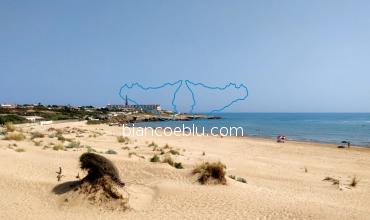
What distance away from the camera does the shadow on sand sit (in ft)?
34.7

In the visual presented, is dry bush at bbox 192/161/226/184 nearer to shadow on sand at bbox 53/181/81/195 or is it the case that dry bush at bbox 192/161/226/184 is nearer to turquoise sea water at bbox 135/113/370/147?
shadow on sand at bbox 53/181/81/195

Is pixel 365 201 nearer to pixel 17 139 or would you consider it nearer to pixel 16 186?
pixel 16 186

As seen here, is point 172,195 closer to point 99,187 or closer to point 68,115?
point 99,187

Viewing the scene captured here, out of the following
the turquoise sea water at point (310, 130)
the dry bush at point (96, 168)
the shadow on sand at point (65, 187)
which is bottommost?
the turquoise sea water at point (310, 130)

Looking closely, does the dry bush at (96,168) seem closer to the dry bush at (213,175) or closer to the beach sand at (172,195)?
the beach sand at (172,195)

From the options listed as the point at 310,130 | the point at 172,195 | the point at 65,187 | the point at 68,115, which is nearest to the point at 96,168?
the point at 65,187

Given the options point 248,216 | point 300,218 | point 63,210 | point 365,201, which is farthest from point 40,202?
point 365,201

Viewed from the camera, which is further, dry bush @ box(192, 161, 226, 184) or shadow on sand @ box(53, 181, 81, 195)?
dry bush @ box(192, 161, 226, 184)

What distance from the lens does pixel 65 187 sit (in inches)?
427

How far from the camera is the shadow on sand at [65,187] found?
10.6 meters

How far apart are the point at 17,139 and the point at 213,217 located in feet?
49.4

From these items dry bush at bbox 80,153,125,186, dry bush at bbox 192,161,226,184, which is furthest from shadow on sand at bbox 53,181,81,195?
dry bush at bbox 192,161,226,184

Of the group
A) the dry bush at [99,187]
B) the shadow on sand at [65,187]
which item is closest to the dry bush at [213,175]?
the dry bush at [99,187]

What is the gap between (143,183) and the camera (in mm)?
12492
